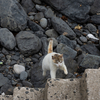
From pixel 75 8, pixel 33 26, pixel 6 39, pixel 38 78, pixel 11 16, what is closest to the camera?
pixel 38 78

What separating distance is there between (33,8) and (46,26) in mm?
1436

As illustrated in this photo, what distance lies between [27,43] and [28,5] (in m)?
2.89

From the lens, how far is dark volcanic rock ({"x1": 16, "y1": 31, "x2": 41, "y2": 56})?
675 centimetres

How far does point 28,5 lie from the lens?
8.56 m

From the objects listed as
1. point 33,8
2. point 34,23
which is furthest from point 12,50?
point 33,8

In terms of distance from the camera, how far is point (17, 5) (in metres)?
7.40

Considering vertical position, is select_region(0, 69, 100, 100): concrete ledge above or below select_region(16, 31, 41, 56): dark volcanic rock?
below

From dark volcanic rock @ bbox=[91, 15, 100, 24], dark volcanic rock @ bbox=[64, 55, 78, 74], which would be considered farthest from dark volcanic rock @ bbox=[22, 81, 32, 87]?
dark volcanic rock @ bbox=[91, 15, 100, 24]

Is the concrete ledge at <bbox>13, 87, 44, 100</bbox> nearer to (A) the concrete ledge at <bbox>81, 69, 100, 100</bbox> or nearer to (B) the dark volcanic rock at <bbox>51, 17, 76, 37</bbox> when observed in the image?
(A) the concrete ledge at <bbox>81, 69, 100, 100</bbox>

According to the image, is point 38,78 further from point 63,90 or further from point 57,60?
point 63,90

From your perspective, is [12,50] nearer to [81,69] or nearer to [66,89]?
[81,69]

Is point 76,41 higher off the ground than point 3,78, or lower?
higher

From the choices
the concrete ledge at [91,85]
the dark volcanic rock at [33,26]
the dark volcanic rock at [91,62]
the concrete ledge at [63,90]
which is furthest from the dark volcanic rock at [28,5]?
the concrete ledge at [91,85]

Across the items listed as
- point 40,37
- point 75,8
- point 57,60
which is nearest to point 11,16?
point 40,37
